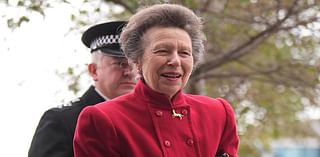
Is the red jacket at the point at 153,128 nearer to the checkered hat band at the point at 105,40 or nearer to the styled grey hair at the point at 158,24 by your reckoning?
the styled grey hair at the point at 158,24

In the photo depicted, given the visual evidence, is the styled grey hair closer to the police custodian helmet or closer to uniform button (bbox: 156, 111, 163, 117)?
uniform button (bbox: 156, 111, 163, 117)

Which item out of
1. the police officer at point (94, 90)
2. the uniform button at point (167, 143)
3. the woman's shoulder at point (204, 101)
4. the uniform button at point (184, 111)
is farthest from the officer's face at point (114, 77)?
the uniform button at point (167, 143)

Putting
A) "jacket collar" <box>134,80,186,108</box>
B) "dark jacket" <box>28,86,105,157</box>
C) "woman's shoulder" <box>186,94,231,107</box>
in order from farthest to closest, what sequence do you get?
"dark jacket" <box>28,86,105,157</box> → "woman's shoulder" <box>186,94,231,107</box> → "jacket collar" <box>134,80,186,108</box>

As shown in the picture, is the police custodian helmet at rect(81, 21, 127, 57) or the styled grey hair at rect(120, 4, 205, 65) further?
the police custodian helmet at rect(81, 21, 127, 57)

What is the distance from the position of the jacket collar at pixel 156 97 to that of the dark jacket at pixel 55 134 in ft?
2.26

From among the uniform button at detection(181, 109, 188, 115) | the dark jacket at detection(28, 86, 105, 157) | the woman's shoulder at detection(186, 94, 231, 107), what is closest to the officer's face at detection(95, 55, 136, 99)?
the dark jacket at detection(28, 86, 105, 157)

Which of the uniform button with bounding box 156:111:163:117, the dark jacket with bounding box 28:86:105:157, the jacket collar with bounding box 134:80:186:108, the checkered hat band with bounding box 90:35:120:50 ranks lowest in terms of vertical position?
the dark jacket with bounding box 28:86:105:157

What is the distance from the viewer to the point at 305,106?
745cm

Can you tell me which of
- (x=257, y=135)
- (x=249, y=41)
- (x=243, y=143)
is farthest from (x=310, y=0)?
(x=243, y=143)

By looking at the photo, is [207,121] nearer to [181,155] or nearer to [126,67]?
[181,155]

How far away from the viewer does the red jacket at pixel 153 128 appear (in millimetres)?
2631

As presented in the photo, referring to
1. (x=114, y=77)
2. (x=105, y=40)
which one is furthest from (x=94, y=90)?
(x=105, y=40)

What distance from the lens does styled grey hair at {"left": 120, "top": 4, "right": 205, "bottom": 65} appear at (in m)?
2.72

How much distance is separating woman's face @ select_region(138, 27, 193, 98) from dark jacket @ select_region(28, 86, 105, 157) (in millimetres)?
798
